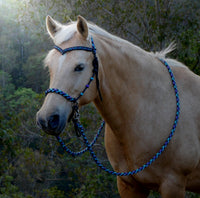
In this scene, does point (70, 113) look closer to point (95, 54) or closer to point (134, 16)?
point (95, 54)

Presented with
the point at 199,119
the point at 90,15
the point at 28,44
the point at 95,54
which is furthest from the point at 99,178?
the point at 28,44

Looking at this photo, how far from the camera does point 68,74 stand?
7.29ft

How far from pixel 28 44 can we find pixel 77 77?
3327cm

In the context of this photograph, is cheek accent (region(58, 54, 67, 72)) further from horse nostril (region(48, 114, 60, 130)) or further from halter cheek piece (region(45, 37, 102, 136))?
horse nostril (region(48, 114, 60, 130))

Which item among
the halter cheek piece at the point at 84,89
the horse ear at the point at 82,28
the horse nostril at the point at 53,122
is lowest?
the horse nostril at the point at 53,122

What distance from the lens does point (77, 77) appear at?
2.26m

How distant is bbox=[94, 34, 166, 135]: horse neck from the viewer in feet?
8.29

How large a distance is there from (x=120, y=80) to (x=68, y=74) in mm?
563

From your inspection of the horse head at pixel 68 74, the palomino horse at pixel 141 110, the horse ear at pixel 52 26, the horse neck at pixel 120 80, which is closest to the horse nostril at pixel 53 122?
the horse head at pixel 68 74

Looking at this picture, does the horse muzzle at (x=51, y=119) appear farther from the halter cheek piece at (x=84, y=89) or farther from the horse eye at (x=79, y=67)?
the horse eye at (x=79, y=67)

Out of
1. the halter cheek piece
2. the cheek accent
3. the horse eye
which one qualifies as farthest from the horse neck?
the cheek accent

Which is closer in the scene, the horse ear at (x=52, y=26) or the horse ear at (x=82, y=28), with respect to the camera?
the horse ear at (x=82, y=28)

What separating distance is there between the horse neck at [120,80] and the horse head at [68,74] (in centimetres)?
15

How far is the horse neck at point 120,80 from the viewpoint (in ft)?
8.29
